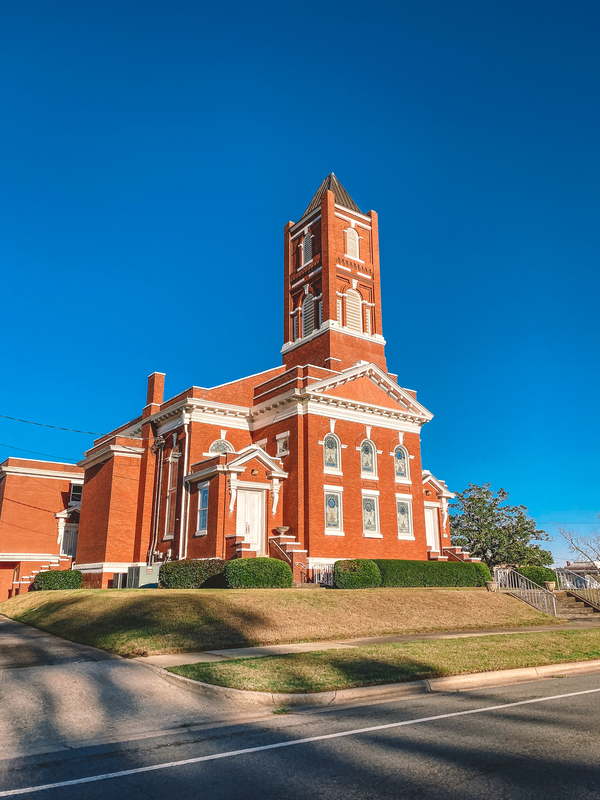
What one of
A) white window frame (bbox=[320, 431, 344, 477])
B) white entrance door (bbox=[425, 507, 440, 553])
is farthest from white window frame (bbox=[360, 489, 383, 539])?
white entrance door (bbox=[425, 507, 440, 553])

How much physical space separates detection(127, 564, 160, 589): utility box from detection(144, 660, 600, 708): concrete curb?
17670 millimetres

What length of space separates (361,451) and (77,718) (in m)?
24.9

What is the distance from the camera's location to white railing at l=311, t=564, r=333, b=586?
2714 cm

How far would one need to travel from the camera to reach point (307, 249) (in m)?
40.5

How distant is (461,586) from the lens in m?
29.3

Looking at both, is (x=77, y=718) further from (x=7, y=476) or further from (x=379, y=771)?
(x=7, y=476)

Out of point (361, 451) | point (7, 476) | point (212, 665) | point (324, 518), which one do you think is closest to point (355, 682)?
point (212, 665)

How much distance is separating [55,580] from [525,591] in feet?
72.3

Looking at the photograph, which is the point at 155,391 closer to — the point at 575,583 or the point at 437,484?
the point at 437,484

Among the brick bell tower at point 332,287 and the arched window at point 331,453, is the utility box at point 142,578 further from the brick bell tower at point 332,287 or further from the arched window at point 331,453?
the brick bell tower at point 332,287

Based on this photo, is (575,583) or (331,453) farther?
(575,583)

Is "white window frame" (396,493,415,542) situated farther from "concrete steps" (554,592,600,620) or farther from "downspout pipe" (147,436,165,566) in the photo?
"downspout pipe" (147,436,165,566)

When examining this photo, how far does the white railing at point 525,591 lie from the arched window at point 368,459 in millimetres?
7818

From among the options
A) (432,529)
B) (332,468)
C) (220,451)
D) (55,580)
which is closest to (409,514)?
(432,529)
